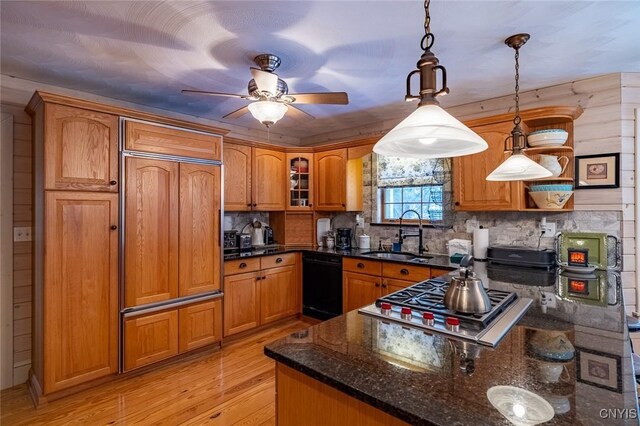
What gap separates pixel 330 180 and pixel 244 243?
1.32m

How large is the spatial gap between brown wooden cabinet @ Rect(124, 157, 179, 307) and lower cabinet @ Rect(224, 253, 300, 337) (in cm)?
61

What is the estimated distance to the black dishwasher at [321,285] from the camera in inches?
141

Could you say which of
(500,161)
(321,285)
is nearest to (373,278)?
(321,285)

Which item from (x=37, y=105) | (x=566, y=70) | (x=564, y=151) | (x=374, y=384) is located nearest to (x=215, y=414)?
(x=374, y=384)

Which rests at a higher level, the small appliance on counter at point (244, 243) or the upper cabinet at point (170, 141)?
the upper cabinet at point (170, 141)

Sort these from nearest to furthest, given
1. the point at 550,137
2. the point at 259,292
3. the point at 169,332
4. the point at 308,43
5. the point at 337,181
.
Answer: the point at 308,43 < the point at 550,137 < the point at 169,332 < the point at 259,292 < the point at 337,181

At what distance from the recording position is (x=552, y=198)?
2.63 m

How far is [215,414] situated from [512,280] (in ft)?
7.28

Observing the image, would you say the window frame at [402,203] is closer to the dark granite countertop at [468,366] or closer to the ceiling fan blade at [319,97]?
the ceiling fan blade at [319,97]

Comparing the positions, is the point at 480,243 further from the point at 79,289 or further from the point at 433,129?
the point at 79,289

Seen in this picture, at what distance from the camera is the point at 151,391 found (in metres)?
2.46

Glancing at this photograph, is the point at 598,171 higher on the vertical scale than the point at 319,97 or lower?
lower

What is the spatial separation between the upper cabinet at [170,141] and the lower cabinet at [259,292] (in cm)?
113

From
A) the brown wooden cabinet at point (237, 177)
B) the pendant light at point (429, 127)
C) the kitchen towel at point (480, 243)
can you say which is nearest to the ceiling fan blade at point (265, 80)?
the pendant light at point (429, 127)
